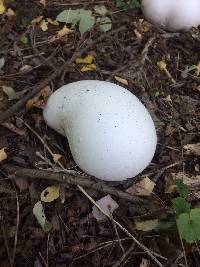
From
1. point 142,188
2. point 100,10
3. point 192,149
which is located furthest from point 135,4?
point 142,188

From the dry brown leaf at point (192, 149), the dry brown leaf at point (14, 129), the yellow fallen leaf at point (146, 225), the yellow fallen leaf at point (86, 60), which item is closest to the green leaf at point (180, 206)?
the yellow fallen leaf at point (146, 225)

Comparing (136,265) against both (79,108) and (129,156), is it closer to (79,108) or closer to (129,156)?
(129,156)

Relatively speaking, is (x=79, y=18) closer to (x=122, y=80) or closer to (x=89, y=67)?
(x=89, y=67)

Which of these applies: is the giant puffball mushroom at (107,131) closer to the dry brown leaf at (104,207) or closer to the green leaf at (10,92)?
the dry brown leaf at (104,207)

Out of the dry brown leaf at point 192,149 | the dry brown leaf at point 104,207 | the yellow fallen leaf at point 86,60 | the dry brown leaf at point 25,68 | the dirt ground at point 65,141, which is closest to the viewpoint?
the dirt ground at point 65,141

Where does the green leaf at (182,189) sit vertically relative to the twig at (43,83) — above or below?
below

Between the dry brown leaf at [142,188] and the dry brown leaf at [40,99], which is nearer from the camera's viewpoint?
the dry brown leaf at [142,188]
